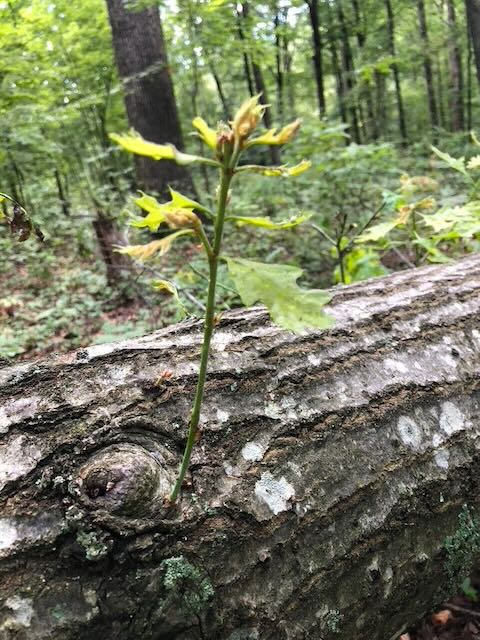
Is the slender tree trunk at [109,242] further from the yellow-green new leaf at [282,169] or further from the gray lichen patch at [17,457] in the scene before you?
the yellow-green new leaf at [282,169]

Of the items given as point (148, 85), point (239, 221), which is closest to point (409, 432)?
point (239, 221)

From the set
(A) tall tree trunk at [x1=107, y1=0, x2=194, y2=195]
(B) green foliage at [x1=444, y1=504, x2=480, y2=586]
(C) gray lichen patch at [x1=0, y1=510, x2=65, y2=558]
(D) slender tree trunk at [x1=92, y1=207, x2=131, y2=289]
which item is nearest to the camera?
(C) gray lichen patch at [x1=0, y1=510, x2=65, y2=558]

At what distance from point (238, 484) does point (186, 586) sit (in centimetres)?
21

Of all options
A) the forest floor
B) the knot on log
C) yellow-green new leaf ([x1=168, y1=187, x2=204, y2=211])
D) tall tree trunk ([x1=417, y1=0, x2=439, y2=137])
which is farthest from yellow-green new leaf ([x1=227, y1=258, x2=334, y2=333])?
tall tree trunk ([x1=417, y1=0, x2=439, y2=137])

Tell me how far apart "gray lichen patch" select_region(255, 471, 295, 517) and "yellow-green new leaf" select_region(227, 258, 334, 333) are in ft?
1.55

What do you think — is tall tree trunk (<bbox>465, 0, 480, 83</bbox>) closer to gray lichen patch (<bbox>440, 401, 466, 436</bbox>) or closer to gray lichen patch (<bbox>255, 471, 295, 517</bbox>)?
gray lichen patch (<bbox>440, 401, 466, 436</bbox>)

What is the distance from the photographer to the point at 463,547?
124cm

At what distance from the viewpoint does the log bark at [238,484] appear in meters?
0.86

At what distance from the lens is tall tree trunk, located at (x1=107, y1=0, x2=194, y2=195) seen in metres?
5.72

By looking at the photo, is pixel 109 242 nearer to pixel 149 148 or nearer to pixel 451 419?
pixel 451 419

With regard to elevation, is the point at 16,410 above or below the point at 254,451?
above

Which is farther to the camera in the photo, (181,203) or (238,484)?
Answer: (238,484)

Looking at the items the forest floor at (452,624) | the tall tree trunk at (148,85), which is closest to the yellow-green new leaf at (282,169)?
the forest floor at (452,624)

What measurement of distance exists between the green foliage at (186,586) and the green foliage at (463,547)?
2.16 feet
